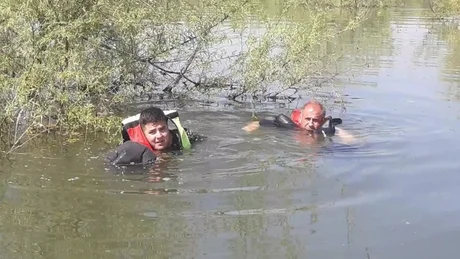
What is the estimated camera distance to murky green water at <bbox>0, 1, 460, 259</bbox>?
5121 mm

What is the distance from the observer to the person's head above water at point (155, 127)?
7.62 m

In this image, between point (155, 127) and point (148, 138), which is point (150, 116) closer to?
point (155, 127)

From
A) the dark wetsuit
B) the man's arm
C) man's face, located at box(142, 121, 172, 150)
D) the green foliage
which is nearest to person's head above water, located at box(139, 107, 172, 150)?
man's face, located at box(142, 121, 172, 150)

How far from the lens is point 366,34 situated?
73.5 ft

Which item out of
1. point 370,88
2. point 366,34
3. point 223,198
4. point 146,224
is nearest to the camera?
point 146,224

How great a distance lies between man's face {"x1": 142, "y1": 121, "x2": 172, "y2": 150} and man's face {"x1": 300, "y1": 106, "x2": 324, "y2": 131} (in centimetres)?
247

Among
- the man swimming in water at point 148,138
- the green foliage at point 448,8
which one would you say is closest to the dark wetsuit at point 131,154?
the man swimming in water at point 148,138

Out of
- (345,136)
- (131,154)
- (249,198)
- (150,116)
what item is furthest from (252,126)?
(249,198)

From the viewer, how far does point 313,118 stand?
31.0 ft

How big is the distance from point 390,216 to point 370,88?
25.5ft

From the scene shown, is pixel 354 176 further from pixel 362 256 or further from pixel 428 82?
pixel 428 82

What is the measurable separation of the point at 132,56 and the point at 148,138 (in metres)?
2.82

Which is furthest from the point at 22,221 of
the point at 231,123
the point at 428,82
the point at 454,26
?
the point at 454,26

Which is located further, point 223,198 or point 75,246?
point 223,198
